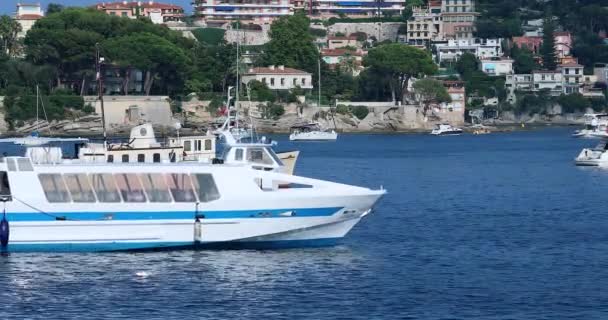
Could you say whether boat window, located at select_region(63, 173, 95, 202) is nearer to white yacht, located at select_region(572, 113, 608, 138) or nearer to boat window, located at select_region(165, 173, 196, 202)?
boat window, located at select_region(165, 173, 196, 202)

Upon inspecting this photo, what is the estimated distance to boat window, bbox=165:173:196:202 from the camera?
40.8 metres

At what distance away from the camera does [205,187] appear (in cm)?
4088

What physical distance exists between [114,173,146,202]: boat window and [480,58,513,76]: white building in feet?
392

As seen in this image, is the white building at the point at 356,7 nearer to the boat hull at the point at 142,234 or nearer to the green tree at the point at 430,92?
the green tree at the point at 430,92

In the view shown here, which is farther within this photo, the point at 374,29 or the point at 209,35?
the point at 374,29

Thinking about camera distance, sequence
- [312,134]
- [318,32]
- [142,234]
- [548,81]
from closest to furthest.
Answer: [142,234]
[312,134]
[548,81]
[318,32]

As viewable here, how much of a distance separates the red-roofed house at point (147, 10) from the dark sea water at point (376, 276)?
116 metres

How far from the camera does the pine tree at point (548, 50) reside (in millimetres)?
161125

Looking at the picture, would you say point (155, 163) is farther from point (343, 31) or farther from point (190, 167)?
point (343, 31)

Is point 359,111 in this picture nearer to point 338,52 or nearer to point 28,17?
point 338,52

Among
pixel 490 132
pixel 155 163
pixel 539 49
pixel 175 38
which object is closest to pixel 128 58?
pixel 175 38

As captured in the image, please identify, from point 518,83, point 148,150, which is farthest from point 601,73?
point 148,150

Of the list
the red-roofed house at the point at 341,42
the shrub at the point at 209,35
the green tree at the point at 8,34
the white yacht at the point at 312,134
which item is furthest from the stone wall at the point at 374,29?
the white yacht at the point at 312,134

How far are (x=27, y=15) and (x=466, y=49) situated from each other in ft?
140
